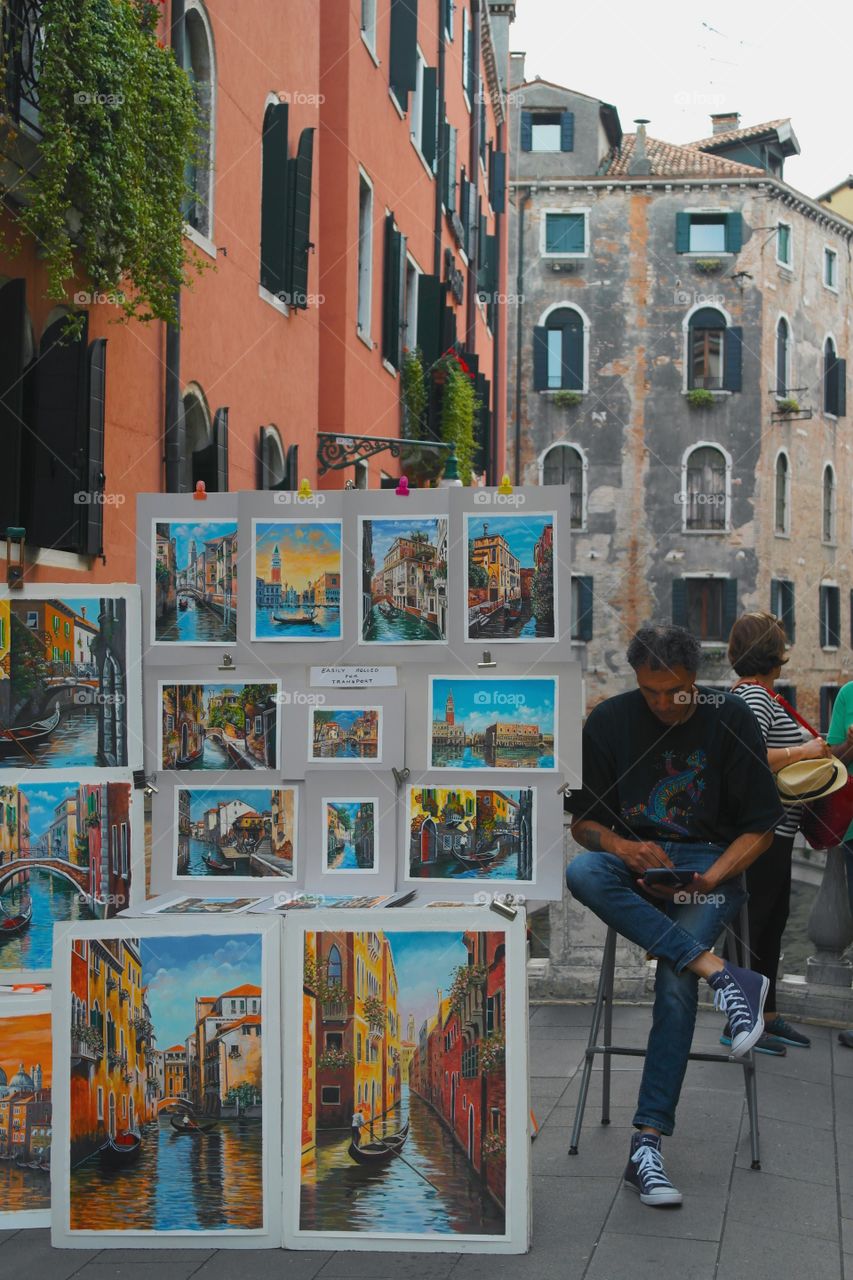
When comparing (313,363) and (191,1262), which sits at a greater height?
→ (313,363)

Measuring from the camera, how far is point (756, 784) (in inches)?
175

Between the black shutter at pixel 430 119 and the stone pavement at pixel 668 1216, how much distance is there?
→ 1611 cm

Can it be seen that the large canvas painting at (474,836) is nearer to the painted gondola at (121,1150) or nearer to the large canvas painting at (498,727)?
the large canvas painting at (498,727)

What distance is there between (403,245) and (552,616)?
14.0 metres

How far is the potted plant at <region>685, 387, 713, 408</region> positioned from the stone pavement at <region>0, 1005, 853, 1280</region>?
114 ft

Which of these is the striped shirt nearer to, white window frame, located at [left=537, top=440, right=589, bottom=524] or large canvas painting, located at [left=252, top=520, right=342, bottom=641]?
large canvas painting, located at [left=252, top=520, right=342, bottom=641]

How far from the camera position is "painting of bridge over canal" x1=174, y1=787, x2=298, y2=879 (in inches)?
172

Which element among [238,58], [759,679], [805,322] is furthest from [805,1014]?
[805,322]

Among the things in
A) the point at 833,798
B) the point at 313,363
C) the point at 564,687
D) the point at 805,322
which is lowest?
the point at 833,798

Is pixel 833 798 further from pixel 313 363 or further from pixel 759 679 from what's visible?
pixel 313 363

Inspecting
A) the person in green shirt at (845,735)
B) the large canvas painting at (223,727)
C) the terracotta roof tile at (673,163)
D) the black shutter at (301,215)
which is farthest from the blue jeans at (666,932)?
the terracotta roof tile at (673,163)

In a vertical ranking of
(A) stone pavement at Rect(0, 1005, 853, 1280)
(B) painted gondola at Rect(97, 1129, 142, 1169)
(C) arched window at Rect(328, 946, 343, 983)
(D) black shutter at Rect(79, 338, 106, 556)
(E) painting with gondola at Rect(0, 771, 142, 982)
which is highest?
(D) black shutter at Rect(79, 338, 106, 556)

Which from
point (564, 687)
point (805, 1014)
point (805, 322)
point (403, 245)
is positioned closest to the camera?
point (564, 687)

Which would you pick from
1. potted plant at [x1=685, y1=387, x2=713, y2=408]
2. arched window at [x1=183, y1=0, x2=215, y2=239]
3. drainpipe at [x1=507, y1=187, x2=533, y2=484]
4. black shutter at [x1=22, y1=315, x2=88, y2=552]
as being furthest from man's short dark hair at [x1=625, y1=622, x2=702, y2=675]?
potted plant at [x1=685, y1=387, x2=713, y2=408]
